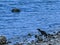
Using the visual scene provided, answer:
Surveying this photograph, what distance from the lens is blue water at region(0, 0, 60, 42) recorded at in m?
27.3

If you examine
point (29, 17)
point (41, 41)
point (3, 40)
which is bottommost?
point (29, 17)

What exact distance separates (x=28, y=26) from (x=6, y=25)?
1.91 meters

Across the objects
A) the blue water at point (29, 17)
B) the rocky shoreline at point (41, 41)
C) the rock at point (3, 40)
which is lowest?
the blue water at point (29, 17)

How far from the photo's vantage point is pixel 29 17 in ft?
108

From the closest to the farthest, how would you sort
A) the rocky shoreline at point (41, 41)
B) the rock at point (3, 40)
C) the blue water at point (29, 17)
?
the rocky shoreline at point (41, 41)
the rock at point (3, 40)
the blue water at point (29, 17)

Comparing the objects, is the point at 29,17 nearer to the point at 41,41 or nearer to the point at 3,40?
the point at 41,41

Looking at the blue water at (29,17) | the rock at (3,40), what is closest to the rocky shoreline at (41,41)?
the rock at (3,40)

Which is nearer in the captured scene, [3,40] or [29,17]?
[3,40]

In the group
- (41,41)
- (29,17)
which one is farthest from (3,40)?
(29,17)

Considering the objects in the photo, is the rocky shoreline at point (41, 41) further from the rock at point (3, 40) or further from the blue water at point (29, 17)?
the blue water at point (29, 17)

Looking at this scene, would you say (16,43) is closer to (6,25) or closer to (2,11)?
(6,25)

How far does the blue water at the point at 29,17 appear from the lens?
89.5ft

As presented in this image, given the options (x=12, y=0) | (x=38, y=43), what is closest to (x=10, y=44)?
(x=38, y=43)

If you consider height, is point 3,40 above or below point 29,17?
above
